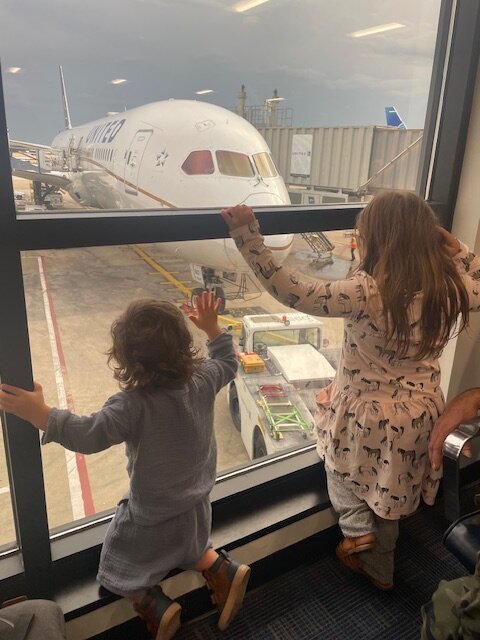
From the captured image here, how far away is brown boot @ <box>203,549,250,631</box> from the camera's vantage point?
1.04m

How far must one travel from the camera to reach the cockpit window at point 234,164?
3.95 m

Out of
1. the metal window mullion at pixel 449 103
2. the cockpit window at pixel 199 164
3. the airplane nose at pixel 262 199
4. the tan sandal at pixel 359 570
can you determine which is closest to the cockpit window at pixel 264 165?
the airplane nose at pixel 262 199

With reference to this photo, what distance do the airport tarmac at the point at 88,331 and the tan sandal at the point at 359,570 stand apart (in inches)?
15.6

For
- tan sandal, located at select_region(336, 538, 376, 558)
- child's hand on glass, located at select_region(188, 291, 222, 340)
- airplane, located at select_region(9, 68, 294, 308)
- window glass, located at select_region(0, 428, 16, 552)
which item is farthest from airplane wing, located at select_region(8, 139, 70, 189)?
airplane, located at select_region(9, 68, 294, 308)

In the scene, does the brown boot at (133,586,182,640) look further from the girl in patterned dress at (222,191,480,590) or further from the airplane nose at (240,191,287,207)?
the airplane nose at (240,191,287,207)

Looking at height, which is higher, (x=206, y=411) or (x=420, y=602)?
(x=206, y=411)

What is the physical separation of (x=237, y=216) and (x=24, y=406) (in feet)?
1.77

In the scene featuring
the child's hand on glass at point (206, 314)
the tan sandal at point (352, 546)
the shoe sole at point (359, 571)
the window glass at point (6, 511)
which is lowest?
the shoe sole at point (359, 571)

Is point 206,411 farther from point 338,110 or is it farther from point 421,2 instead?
point 421,2

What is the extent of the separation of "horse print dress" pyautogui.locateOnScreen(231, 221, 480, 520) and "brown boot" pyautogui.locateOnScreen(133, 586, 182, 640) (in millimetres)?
524

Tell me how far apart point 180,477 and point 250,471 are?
51 centimetres

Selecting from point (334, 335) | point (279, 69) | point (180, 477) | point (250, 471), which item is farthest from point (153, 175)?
point (180, 477)

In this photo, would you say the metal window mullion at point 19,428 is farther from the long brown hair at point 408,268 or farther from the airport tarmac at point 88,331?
the long brown hair at point 408,268

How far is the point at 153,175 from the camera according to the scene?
3803 millimetres
